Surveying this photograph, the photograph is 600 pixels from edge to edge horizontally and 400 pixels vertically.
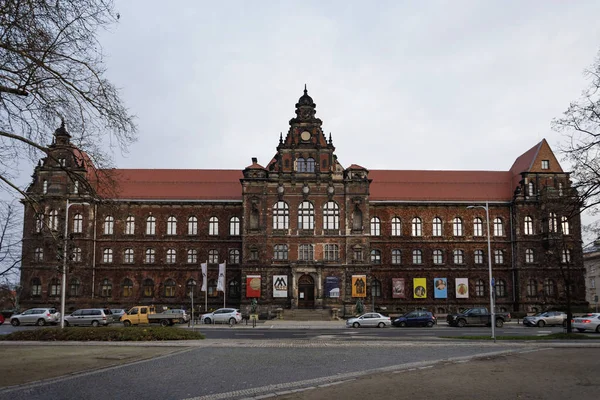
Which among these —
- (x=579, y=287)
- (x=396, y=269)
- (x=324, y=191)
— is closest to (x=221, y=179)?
(x=324, y=191)

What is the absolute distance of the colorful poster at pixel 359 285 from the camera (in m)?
57.7

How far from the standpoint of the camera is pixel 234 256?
208 feet

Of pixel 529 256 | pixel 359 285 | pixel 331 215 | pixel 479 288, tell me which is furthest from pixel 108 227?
pixel 529 256

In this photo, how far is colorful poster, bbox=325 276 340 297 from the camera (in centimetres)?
5759

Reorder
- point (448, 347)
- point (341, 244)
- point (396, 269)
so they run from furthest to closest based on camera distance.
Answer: point (396, 269), point (341, 244), point (448, 347)

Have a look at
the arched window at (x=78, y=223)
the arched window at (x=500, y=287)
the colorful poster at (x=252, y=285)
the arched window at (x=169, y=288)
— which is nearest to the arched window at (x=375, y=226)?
the arched window at (x=500, y=287)

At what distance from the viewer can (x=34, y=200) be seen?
50.0ft

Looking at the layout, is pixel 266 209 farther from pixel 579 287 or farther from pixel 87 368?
pixel 87 368

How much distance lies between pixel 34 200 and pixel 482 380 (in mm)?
13402

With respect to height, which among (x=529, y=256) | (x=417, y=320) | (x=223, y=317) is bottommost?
(x=417, y=320)

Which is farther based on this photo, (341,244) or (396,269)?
(396,269)

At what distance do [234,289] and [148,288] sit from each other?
9.67m

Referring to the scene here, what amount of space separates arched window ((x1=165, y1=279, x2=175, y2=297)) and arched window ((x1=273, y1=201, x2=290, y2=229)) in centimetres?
1372

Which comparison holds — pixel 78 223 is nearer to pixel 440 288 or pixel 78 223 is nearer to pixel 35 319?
pixel 35 319
